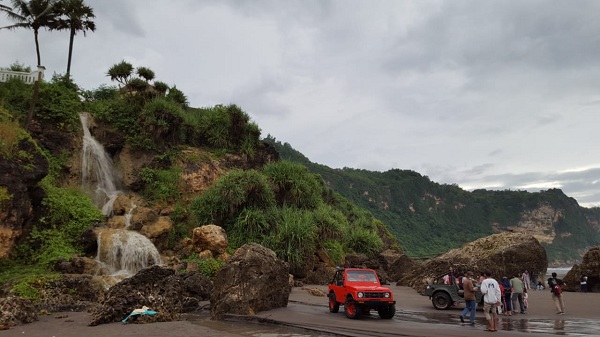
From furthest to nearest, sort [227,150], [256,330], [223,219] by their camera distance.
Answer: [227,150]
[223,219]
[256,330]

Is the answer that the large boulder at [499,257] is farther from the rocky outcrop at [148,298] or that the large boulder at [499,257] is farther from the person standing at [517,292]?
the rocky outcrop at [148,298]

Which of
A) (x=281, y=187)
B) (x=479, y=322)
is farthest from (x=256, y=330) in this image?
(x=281, y=187)

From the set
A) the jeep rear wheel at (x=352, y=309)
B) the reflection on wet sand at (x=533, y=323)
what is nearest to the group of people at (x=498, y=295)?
the reflection on wet sand at (x=533, y=323)

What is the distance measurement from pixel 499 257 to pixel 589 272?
5.33 metres

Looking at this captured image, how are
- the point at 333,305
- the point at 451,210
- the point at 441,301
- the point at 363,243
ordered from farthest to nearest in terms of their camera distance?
1. the point at 451,210
2. the point at 363,243
3. the point at 441,301
4. the point at 333,305

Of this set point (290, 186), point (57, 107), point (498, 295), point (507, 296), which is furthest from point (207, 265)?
point (57, 107)

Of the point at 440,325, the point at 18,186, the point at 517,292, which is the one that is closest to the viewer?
the point at 440,325

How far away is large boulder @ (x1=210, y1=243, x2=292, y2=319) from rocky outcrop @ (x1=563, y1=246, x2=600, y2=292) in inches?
838

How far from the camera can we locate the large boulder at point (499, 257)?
24.3 meters

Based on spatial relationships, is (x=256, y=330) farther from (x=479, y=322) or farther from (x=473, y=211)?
(x=473, y=211)

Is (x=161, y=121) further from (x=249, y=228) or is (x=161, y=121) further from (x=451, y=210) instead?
(x=451, y=210)

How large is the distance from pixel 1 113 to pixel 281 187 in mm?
16868

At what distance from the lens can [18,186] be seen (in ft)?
59.0

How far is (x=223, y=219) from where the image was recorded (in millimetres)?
25469
